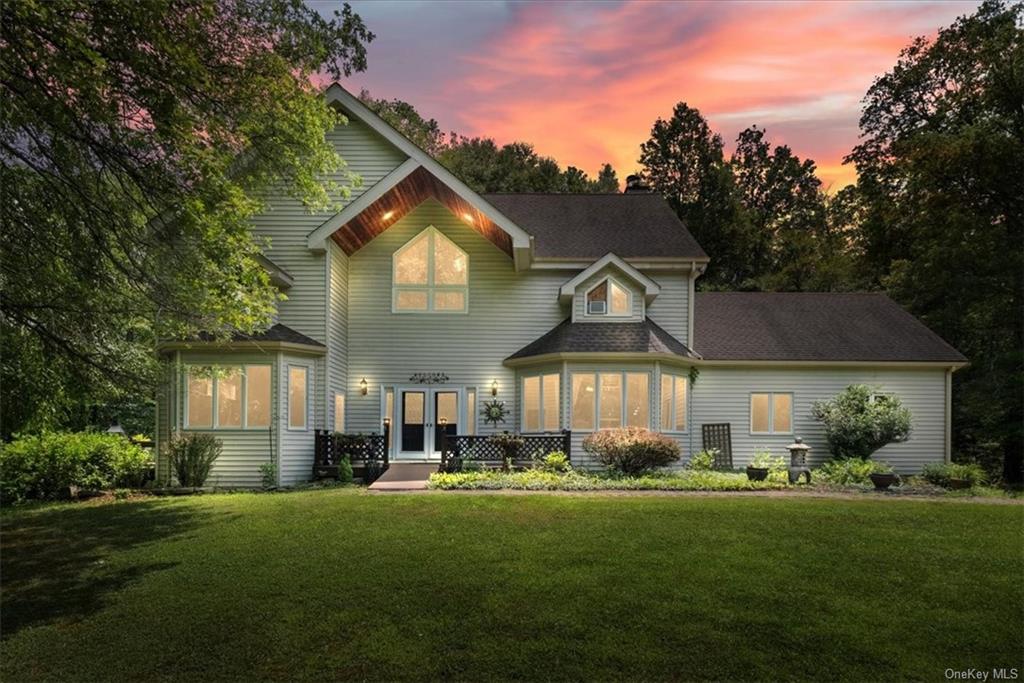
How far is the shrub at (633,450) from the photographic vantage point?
14.5 meters

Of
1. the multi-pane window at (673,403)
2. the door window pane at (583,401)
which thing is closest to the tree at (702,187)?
the multi-pane window at (673,403)

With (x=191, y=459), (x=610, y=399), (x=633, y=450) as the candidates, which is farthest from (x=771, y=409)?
(x=191, y=459)

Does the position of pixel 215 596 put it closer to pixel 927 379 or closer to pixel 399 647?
pixel 399 647

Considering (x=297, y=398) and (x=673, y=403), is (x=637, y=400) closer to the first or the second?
(x=673, y=403)

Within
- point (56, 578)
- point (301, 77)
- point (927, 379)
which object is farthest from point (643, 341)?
point (56, 578)

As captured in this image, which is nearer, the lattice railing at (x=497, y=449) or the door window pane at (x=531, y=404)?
the lattice railing at (x=497, y=449)

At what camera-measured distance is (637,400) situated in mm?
16594

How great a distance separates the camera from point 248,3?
299 inches

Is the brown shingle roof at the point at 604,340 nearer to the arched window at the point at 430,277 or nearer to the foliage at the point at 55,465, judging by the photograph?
the arched window at the point at 430,277

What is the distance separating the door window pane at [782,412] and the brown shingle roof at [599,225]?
15.8 feet

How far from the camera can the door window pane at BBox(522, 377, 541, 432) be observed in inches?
680

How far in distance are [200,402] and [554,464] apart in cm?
870

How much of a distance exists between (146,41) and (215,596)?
585 cm

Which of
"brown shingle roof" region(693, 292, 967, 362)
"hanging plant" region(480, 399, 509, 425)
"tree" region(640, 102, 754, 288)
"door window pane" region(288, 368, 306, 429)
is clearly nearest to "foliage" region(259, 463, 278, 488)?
"door window pane" region(288, 368, 306, 429)
